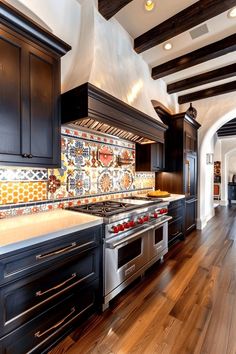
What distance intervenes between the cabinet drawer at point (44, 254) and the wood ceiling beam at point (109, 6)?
2453mm

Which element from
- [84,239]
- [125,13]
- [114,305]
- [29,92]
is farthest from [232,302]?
[125,13]

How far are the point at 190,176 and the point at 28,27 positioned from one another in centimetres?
377

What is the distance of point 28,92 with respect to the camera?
158 cm

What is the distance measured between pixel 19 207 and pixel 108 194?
4.38ft

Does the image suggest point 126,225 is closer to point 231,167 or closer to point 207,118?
point 207,118

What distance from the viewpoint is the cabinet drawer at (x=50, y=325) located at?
1.18 m

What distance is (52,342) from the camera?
140 centimetres

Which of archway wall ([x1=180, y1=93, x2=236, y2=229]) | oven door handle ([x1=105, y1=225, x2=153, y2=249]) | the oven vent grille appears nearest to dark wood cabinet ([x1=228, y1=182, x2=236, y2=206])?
archway wall ([x1=180, y1=93, x2=236, y2=229])

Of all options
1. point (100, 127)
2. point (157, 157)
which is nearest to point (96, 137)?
point (100, 127)

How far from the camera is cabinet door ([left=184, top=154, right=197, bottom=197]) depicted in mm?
3988

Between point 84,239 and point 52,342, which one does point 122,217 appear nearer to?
point 84,239

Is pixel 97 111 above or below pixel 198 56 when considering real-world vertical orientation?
below

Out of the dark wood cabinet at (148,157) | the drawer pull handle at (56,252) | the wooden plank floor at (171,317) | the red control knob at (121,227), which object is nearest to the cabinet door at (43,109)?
the drawer pull handle at (56,252)

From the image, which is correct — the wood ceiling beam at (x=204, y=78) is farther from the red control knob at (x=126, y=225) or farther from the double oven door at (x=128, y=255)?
the red control knob at (x=126, y=225)
